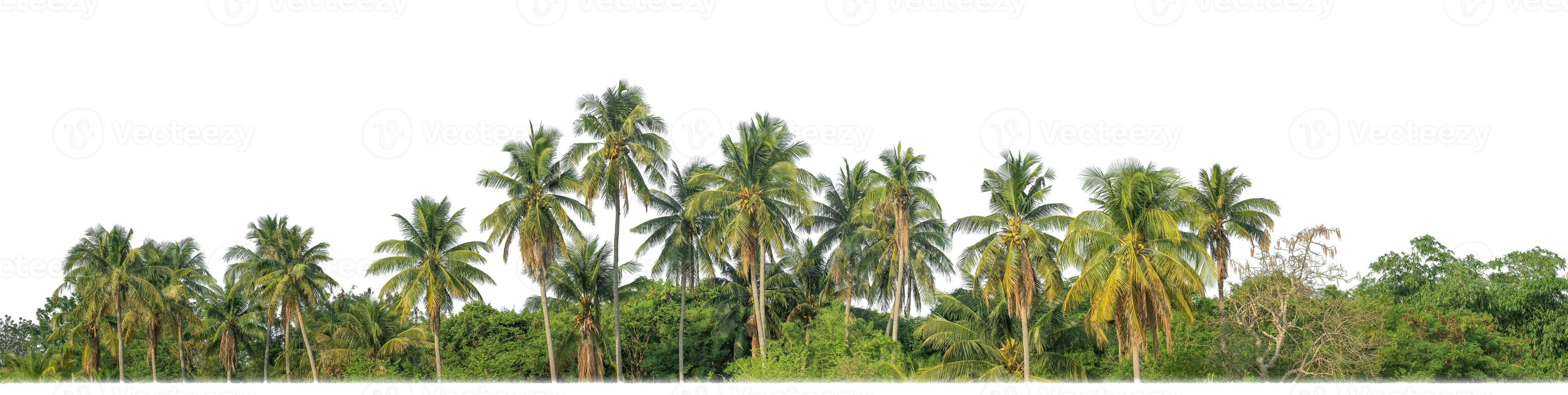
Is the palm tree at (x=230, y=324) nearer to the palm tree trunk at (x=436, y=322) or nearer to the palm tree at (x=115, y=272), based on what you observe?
the palm tree at (x=115, y=272)

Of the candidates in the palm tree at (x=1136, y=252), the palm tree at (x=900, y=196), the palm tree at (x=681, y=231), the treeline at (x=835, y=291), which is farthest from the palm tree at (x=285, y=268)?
the palm tree at (x=1136, y=252)

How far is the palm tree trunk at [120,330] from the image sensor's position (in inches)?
1812

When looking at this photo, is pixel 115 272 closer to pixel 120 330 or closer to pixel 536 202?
pixel 120 330

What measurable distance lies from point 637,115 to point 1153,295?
718 inches

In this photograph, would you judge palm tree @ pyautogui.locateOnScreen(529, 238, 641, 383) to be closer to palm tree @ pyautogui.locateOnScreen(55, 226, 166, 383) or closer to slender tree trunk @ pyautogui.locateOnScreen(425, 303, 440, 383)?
slender tree trunk @ pyautogui.locateOnScreen(425, 303, 440, 383)

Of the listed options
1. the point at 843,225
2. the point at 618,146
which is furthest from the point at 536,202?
the point at 843,225

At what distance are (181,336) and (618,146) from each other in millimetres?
31860

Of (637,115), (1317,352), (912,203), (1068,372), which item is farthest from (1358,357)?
(637,115)

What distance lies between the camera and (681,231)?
38656 millimetres

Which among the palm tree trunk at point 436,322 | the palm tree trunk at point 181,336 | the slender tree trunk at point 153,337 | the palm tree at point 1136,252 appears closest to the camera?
the palm tree at point 1136,252

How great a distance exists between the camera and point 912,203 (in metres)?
36.5

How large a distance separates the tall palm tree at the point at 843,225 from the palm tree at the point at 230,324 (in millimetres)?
28157

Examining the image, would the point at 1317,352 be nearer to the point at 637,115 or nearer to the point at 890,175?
the point at 890,175

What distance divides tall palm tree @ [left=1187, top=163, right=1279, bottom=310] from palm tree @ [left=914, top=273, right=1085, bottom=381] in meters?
5.60
